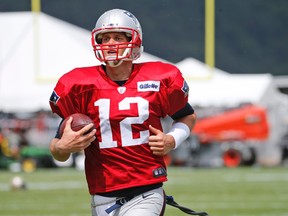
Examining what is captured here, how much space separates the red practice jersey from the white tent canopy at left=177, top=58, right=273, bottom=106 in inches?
510

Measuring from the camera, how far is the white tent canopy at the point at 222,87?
1736cm

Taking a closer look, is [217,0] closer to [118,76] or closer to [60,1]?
[60,1]

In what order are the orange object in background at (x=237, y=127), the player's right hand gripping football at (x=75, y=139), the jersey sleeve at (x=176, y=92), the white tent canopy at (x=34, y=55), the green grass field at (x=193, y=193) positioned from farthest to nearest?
the white tent canopy at (x=34, y=55) → the orange object in background at (x=237, y=127) → the green grass field at (x=193, y=193) → the jersey sleeve at (x=176, y=92) → the player's right hand gripping football at (x=75, y=139)

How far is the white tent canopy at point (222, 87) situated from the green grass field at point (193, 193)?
2.83 m

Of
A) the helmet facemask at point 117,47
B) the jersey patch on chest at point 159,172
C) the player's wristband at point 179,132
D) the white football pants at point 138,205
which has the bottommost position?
the white football pants at point 138,205

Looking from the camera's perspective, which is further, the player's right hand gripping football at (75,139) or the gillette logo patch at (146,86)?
the gillette logo patch at (146,86)

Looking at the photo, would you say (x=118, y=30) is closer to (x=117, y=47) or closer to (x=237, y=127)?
(x=117, y=47)

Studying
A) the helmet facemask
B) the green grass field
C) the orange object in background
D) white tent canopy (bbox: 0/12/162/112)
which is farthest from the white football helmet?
white tent canopy (bbox: 0/12/162/112)

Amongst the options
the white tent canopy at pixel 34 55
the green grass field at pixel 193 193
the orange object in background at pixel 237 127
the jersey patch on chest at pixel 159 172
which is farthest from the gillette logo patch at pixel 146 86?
the white tent canopy at pixel 34 55

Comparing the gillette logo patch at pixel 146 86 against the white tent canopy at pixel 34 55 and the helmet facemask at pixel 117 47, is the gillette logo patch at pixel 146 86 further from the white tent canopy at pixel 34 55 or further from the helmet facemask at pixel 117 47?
the white tent canopy at pixel 34 55

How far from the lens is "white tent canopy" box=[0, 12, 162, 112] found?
17250mm

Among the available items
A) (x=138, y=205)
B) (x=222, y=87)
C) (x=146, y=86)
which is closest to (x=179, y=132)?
(x=146, y=86)

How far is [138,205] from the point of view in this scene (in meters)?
4.07

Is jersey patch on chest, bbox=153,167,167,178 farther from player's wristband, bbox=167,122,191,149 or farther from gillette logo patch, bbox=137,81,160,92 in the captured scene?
gillette logo patch, bbox=137,81,160,92
